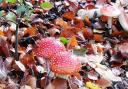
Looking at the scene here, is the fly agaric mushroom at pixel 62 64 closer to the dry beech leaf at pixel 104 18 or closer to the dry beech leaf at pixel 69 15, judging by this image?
the dry beech leaf at pixel 69 15

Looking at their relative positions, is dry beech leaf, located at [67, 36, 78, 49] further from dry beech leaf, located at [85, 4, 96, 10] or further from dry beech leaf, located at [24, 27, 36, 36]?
dry beech leaf, located at [85, 4, 96, 10]

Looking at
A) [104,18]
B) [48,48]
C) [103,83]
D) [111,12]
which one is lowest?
[103,83]

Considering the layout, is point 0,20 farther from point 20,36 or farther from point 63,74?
point 63,74

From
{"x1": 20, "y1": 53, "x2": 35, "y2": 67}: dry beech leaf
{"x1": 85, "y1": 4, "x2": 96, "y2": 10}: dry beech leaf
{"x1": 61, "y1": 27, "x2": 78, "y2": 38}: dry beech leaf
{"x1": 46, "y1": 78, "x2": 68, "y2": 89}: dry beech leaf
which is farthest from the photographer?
{"x1": 85, "y1": 4, "x2": 96, "y2": 10}: dry beech leaf

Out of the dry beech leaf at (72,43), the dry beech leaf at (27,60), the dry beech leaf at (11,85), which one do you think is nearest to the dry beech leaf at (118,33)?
the dry beech leaf at (72,43)

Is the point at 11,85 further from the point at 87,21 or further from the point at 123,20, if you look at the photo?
the point at 123,20

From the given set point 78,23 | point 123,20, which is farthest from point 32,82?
point 123,20

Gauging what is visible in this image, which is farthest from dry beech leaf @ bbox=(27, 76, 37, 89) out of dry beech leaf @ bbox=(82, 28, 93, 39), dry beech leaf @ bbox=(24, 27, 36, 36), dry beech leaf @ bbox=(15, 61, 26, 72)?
dry beech leaf @ bbox=(82, 28, 93, 39)

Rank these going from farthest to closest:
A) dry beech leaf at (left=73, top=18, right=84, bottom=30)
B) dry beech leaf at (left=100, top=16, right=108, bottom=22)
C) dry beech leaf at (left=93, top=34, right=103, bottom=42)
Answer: dry beech leaf at (left=100, top=16, right=108, bottom=22), dry beech leaf at (left=73, top=18, right=84, bottom=30), dry beech leaf at (left=93, top=34, right=103, bottom=42)
